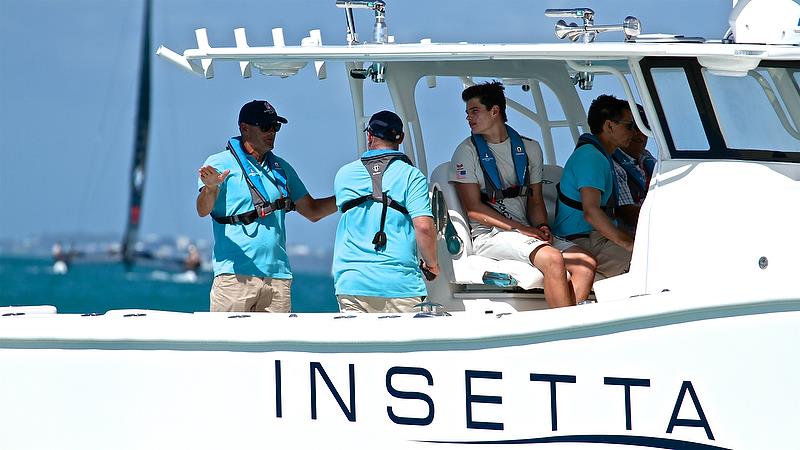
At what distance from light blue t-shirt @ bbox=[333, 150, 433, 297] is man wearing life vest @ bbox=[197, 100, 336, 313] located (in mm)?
770

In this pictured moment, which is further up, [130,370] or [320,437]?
[130,370]

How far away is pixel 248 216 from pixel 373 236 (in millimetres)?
991

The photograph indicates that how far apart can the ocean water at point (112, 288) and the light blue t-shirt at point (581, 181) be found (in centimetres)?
4216

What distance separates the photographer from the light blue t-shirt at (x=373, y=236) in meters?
8.02

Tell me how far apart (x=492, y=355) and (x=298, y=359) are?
3.35 ft

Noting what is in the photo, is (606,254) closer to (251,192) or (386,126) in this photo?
(386,126)

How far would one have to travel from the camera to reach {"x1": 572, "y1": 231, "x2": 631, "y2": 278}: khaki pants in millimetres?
8512

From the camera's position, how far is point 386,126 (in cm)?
809

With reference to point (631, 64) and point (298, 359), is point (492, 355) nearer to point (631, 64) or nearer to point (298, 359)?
point (298, 359)

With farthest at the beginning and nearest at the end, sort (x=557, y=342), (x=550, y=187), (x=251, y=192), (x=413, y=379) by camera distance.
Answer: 1. (x=550, y=187)
2. (x=251, y=192)
3. (x=413, y=379)
4. (x=557, y=342)

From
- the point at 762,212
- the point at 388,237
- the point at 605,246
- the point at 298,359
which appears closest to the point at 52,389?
the point at 298,359

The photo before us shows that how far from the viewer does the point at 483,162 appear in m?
8.51

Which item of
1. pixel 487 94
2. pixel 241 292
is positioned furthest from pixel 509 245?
pixel 241 292

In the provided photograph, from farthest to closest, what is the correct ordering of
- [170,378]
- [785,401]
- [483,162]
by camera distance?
[483,162], [170,378], [785,401]
